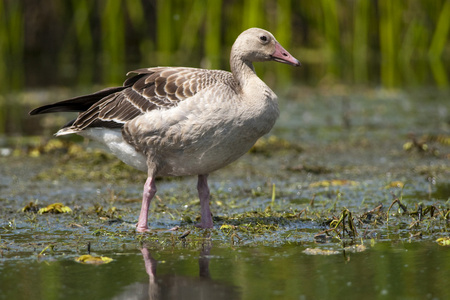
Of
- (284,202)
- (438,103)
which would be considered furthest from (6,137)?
(438,103)

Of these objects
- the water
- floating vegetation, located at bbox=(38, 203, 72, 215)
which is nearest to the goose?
Answer: floating vegetation, located at bbox=(38, 203, 72, 215)

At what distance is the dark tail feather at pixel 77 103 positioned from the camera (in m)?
7.56

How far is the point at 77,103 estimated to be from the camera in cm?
777

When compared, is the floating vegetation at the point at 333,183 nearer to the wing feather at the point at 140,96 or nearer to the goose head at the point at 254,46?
the goose head at the point at 254,46

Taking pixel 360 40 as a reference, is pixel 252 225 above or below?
below

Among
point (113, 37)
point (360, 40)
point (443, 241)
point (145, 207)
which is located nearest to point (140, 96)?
point (145, 207)

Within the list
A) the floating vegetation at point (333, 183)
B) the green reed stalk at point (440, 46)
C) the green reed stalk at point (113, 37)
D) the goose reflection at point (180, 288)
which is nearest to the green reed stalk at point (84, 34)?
the green reed stalk at point (113, 37)

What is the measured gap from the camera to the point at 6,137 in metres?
12.5

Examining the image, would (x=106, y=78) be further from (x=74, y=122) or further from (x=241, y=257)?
(x=241, y=257)

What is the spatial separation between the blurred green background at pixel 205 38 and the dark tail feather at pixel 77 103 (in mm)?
9073

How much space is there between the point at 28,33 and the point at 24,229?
15945mm

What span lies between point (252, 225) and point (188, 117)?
115 centimetres

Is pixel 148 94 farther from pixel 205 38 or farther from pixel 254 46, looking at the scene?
pixel 205 38

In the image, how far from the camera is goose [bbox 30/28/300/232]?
21.4 feet
